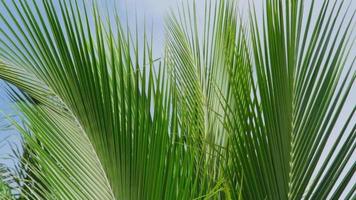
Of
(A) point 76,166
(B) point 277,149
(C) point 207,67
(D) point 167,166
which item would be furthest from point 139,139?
(C) point 207,67

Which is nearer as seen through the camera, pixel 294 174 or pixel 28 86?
pixel 294 174

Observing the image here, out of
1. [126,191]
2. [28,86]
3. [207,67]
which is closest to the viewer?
[126,191]

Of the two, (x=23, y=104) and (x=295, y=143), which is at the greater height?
(x=23, y=104)

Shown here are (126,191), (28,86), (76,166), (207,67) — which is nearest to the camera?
(126,191)

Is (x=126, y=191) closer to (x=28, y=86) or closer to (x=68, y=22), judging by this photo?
(x=68, y=22)

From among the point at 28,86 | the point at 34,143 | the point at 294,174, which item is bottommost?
the point at 294,174

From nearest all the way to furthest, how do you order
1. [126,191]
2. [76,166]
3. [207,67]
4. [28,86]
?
[126,191]
[76,166]
[28,86]
[207,67]

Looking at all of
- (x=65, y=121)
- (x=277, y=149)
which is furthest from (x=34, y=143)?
(x=277, y=149)

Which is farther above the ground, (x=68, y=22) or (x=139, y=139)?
(x=68, y=22)

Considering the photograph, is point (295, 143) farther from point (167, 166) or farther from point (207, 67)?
point (207, 67)
